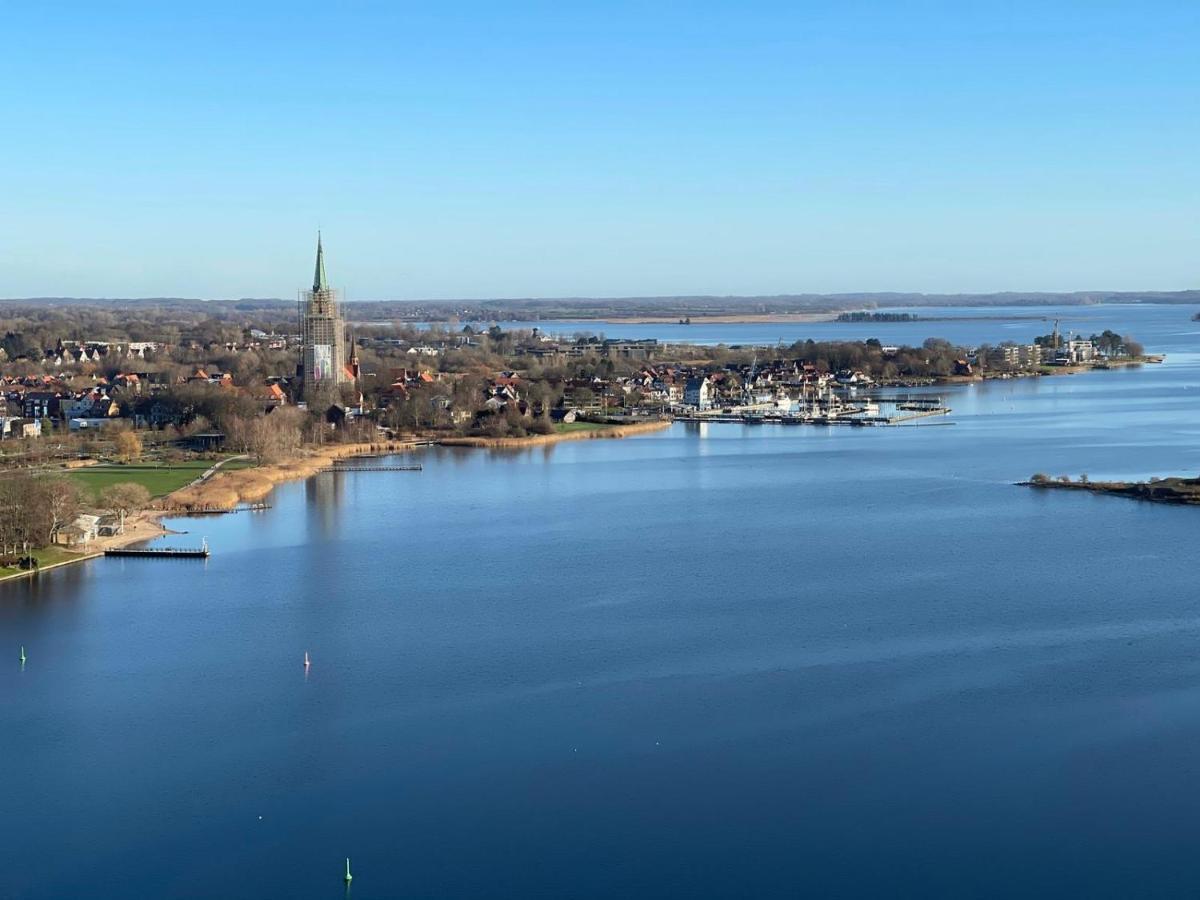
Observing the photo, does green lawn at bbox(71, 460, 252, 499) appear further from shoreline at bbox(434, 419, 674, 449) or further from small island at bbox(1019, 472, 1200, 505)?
small island at bbox(1019, 472, 1200, 505)

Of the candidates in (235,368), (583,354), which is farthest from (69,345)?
(583,354)

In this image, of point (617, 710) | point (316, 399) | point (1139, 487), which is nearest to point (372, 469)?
point (316, 399)

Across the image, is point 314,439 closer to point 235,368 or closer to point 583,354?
point 235,368

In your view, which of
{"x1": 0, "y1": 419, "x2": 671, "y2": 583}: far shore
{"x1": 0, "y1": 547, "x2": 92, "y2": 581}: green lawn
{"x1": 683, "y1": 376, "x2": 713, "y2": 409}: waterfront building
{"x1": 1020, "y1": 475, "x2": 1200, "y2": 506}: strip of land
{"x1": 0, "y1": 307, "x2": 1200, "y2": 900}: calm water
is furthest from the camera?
{"x1": 683, "y1": 376, "x2": 713, "y2": 409}: waterfront building

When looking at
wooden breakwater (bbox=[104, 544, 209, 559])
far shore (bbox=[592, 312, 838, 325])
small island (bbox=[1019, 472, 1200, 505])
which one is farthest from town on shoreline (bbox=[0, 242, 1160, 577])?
far shore (bbox=[592, 312, 838, 325])

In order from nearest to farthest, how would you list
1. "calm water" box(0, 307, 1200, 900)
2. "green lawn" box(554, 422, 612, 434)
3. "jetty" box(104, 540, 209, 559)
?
"calm water" box(0, 307, 1200, 900)
"jetty" box(104, 540, 209, 559)
"green lawn" box(554, 422, 612, 434)

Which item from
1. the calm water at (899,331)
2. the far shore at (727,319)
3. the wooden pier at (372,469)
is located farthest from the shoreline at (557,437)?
the far shore at (727,319)

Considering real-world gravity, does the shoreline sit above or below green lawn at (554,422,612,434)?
below
